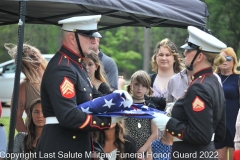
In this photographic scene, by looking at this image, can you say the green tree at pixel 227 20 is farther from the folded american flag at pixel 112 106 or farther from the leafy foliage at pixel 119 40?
the leafy foliage at pixel 119 40

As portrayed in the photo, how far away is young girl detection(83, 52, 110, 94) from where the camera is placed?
19.7 ft

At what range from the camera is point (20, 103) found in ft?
19.6

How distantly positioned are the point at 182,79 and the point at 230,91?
1188mm

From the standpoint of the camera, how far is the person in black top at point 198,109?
427 cm

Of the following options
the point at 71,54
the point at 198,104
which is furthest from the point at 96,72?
the point at 198,104

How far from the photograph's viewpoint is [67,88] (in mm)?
4246

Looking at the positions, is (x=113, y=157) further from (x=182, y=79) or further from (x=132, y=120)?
(x=182, y=79)

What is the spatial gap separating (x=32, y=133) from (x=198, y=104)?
2196 mm

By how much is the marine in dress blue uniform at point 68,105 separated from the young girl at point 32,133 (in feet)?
3.93

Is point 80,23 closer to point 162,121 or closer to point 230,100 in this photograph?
point 162,121

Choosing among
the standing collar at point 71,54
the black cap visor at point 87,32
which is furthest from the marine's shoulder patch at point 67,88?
the black cap visor at point 87,32

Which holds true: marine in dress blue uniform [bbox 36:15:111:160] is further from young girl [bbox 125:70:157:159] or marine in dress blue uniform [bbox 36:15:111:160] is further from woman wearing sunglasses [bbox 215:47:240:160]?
woman wearing sunglasses [bbox 215:47:240:160]

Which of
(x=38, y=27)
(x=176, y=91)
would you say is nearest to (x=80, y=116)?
(x=176, y=91)

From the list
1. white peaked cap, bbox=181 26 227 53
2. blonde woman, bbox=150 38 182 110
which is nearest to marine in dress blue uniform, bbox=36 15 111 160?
white peaked cap, bbox=181 26 227 53
